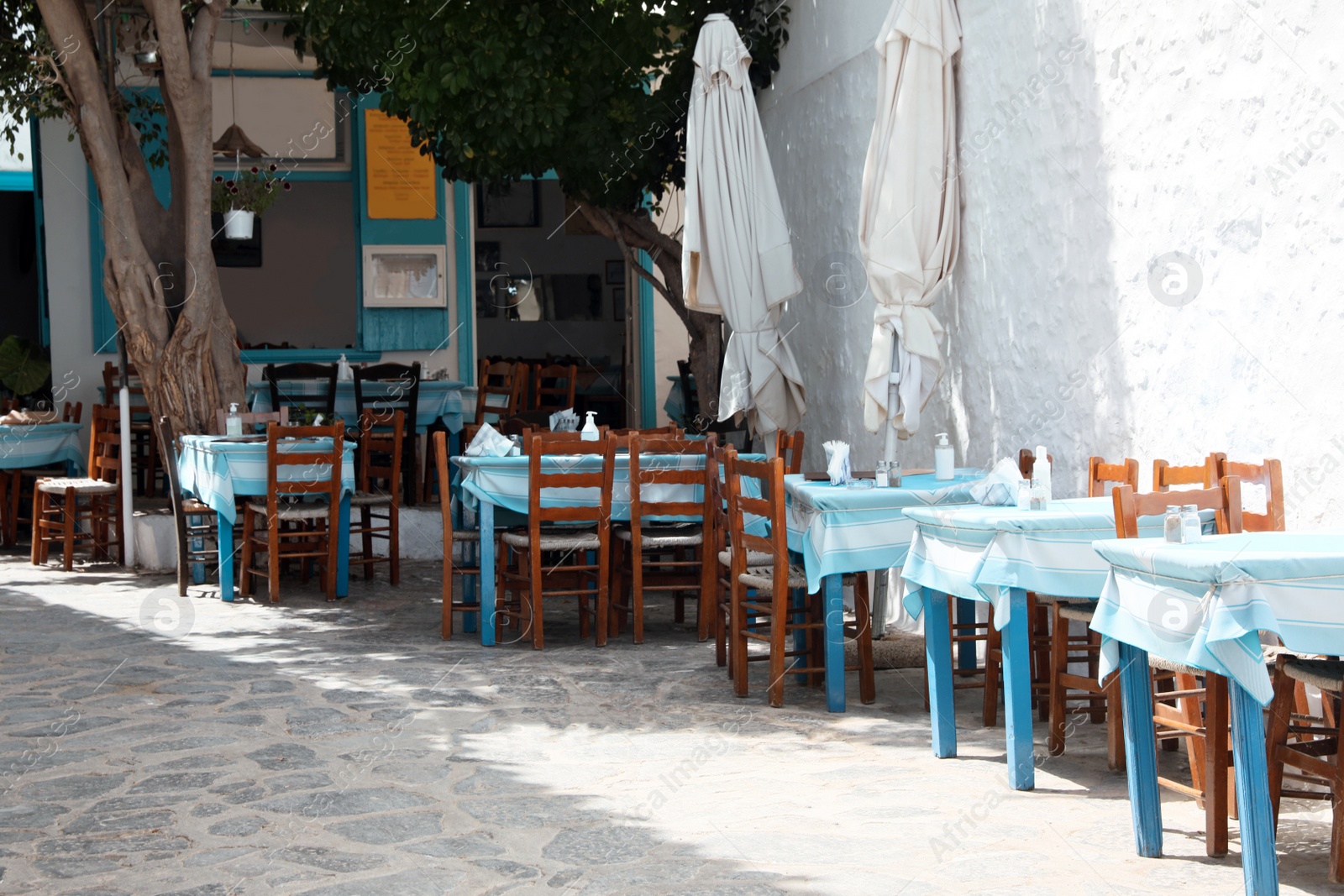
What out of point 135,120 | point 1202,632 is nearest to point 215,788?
point 1202,632

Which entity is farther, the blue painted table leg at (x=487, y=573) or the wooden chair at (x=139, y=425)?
the wooden chair at (x=139, y=425)

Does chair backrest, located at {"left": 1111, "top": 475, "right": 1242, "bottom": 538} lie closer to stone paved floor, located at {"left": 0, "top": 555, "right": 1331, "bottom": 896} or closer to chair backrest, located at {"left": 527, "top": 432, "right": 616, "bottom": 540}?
stone paved floor, located at {"left": 0, "top": 555, "right": 1331, "bottom": 896}

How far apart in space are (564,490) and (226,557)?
242 cm

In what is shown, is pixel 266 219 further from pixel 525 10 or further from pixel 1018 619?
pixel 1018 619

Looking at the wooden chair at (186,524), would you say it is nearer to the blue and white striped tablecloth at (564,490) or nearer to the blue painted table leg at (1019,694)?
the blue and white striped tablecloth at (564,490)

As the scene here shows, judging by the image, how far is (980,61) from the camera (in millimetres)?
6074

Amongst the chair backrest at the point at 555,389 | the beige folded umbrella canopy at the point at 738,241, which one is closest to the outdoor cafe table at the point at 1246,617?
the beige folded umbrella canopy at the point at 738,241

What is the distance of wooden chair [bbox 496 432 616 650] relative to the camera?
6.30m

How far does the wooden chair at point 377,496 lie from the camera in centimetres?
830

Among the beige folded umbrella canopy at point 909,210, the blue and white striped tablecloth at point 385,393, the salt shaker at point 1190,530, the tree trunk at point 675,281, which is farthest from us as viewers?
the blue and white striped tablecloth at point 385,393

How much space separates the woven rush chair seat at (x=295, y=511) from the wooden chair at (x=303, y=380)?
1.96m

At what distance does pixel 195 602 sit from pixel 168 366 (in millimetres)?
1844

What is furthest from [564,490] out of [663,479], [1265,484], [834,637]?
[1265,484]

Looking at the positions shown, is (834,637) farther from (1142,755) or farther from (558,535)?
(558,535)
